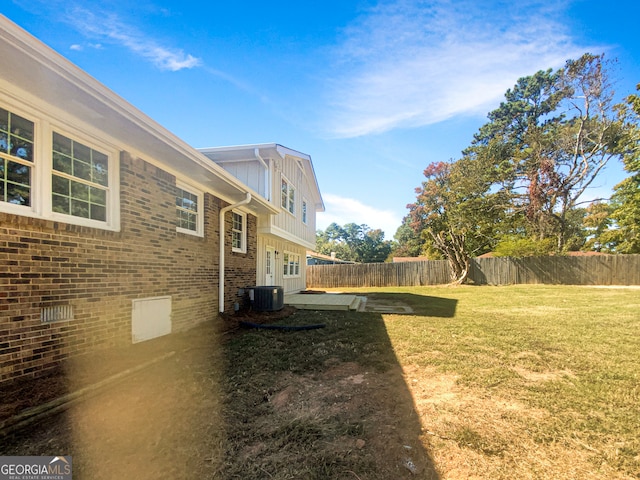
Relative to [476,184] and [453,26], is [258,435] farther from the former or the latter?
[476,184]

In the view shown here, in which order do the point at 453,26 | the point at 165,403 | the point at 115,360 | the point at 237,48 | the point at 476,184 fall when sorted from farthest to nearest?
the point at 476,184 < the point at 237,48 < the point at 453,26 < the point at 115,360 < the point at 165,403

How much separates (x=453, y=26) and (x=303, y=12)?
12.9ft

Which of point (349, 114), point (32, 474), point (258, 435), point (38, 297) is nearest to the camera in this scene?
point (32, 474)

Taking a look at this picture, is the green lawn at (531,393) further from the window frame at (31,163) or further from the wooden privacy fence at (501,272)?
the wooden privacy fence at (501,272)

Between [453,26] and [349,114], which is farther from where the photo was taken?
[349,114]

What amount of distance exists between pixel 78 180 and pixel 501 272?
22.3 metres

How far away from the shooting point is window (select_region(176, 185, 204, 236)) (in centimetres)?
587

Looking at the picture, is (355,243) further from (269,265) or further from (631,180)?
(269,265)

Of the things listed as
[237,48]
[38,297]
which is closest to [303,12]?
[237,48]

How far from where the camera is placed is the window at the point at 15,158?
301 cm

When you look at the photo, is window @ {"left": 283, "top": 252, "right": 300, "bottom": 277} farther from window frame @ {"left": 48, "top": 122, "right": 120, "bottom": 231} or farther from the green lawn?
window frame @ {"left": 48, "top": 122, "right": 120, "bottom": 231}

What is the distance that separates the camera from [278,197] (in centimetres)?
1048

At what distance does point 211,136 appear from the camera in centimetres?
1135

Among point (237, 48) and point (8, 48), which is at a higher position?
point (237, 48)
